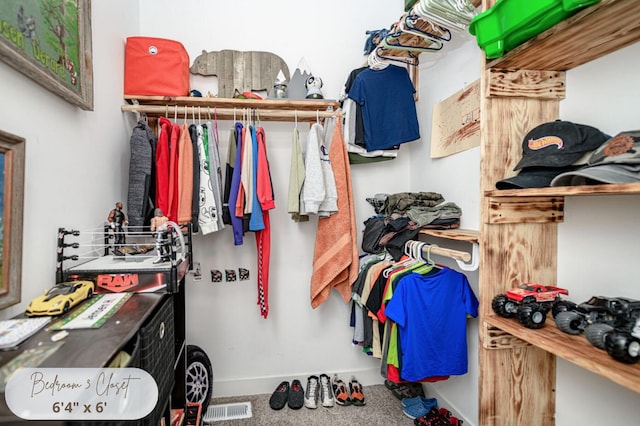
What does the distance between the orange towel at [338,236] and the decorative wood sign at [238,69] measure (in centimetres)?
64

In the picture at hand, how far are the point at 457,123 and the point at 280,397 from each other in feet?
6.88

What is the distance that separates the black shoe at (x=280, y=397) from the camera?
199 centimetres

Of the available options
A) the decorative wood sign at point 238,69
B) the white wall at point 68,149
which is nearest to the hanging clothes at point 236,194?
the decorative wood sign at point 238,69

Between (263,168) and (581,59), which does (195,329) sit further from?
(581,59)

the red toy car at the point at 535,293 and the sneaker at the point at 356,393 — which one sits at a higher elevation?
the red toy car at the point at 535,293

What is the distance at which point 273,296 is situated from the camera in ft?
7.27

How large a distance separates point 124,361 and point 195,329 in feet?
5.12

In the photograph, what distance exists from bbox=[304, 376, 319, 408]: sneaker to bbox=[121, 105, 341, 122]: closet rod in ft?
6.04

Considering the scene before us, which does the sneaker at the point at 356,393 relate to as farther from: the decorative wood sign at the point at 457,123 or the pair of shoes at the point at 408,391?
the decorative wood sign at the point at 457,123

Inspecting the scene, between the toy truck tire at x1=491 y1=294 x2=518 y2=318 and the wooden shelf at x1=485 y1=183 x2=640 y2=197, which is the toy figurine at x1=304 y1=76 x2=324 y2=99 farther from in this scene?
the toy truck tire at x1=491 y1=294 x2=518 y2=318

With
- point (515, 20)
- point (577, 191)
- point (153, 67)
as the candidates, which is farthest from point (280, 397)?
point (515, 20)

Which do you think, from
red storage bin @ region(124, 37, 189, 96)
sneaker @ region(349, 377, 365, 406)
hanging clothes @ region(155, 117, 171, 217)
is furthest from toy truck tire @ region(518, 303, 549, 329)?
red storage bin @ region(124, 37, 189, 96)

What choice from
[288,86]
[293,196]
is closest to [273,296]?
[293,196]

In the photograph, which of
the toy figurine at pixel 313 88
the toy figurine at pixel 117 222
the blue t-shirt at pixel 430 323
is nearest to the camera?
the toy figurine at pixel 117 222
